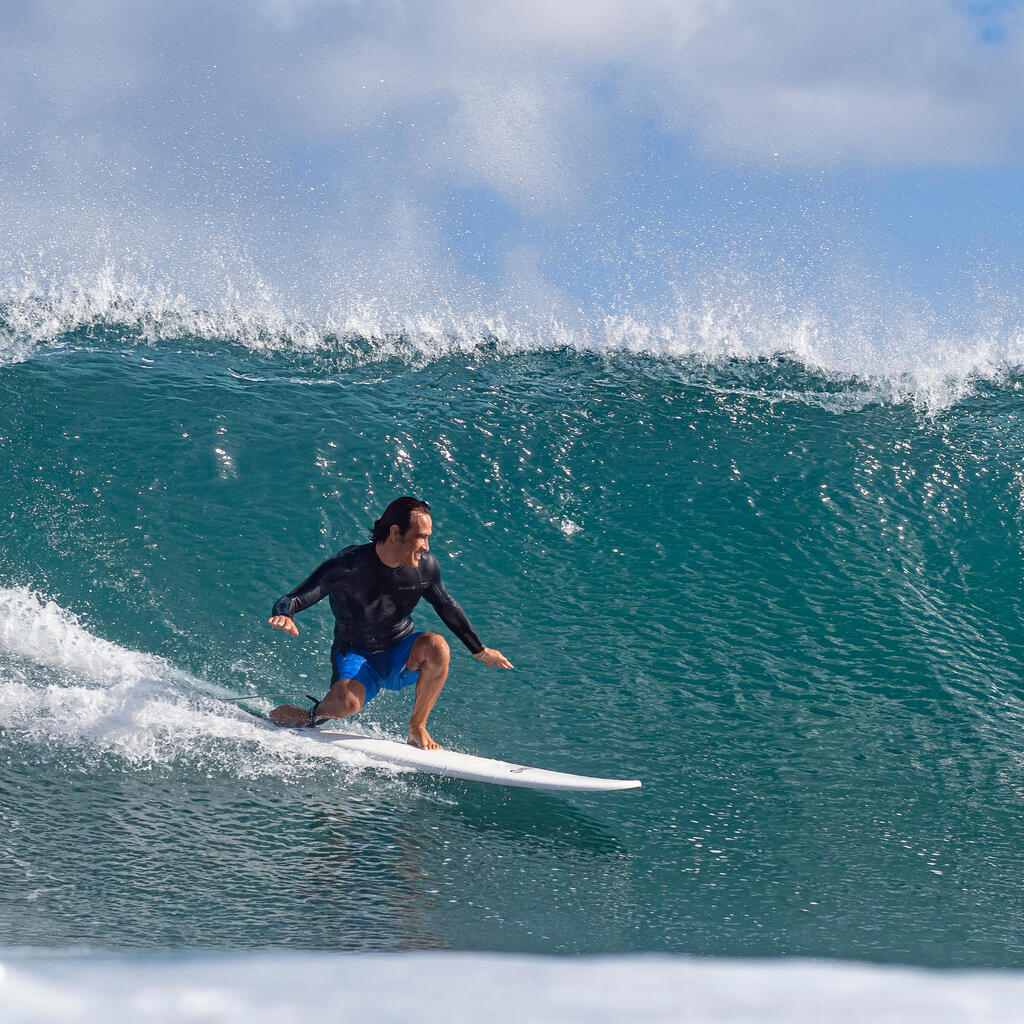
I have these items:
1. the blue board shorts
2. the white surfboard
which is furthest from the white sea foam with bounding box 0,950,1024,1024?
the blue board shorts

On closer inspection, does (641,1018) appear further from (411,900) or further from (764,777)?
(764,777)

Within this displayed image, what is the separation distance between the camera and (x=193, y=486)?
10.0 metres

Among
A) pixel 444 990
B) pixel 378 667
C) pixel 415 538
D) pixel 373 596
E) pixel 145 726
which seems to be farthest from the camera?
pixel 378 667

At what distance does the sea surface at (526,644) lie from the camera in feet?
15.6

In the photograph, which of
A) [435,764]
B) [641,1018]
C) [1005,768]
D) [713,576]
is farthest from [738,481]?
[641,1018]

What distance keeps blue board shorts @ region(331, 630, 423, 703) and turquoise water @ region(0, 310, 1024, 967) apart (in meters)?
0.45

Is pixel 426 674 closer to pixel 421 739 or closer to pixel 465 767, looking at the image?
pixel 421 739

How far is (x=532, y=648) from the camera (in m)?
8.03

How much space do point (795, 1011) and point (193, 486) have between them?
25.4ft

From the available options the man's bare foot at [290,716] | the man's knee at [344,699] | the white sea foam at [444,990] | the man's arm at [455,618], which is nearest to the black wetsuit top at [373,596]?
the man's arm at [455,618]

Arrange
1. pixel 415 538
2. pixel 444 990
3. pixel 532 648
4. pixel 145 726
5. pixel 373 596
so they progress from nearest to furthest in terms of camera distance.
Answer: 1. pixel 444 990
2. pixel 415 538
3. pixel 145 726
4. pixel 373 596
5. pixel 532 648

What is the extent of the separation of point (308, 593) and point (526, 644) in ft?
8.70

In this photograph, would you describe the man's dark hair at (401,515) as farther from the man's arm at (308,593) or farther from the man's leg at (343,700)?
the man's leg at (343,700)

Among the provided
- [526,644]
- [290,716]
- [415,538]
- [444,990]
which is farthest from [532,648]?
[444,990]
